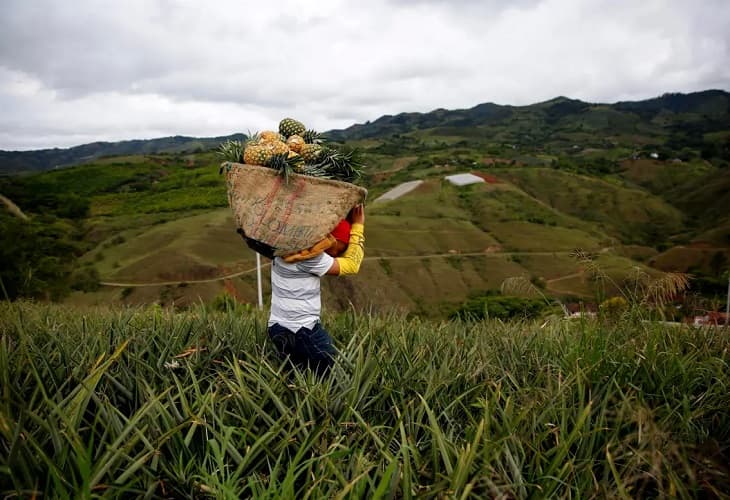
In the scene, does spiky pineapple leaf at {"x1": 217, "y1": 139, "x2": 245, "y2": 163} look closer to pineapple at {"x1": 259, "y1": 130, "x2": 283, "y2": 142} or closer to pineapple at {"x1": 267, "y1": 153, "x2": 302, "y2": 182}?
pineapple at {"x1": 259, "y1": 130, "x2": 283, "y2": 142}

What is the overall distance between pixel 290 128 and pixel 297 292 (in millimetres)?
1161

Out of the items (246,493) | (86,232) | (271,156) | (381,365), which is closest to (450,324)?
(381,365)

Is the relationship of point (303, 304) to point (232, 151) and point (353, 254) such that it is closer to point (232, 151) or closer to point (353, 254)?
point (353, 254)

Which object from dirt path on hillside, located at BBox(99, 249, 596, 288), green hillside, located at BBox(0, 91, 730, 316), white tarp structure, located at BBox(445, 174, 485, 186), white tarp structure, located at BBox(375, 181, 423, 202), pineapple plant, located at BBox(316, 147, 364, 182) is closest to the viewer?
pineapple plant, located at BBox(316, 147, 364, 182)

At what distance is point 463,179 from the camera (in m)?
86.1

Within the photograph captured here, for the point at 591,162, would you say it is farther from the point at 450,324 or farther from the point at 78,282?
the point at 450,324

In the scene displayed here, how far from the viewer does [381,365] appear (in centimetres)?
238

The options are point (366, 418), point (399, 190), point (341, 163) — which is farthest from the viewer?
point (399, 190)

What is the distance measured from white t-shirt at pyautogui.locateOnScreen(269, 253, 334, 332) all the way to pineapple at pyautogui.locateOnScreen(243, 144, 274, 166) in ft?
2.03

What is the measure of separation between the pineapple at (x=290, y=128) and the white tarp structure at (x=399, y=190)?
75057mm

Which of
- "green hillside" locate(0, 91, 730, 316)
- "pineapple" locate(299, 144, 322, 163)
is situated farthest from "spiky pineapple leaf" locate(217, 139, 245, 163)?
"green hillside" locate(0, 91, 730, 316)

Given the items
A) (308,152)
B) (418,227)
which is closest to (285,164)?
(308,152)

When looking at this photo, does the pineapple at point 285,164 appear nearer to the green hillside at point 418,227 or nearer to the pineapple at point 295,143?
the pineapple at point 295,143

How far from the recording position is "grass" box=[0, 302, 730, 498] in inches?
56.9
